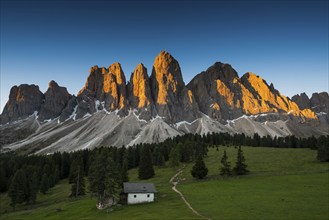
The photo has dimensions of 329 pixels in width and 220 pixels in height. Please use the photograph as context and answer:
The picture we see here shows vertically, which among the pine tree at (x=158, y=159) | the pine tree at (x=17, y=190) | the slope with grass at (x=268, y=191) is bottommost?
the pine tree at (x=17, y=190)

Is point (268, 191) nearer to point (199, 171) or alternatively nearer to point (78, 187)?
point (199, 171)

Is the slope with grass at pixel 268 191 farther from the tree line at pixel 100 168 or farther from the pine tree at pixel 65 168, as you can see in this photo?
the pine tree at pixel 65 168

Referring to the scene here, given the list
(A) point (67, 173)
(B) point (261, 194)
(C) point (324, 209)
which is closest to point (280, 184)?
(B) point (261, 194)

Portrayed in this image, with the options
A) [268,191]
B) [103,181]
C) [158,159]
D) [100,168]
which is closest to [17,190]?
[100,168]

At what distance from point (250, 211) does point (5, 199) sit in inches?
3757

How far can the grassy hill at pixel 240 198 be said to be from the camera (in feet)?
151

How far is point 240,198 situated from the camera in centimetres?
5872

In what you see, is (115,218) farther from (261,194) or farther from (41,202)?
(41,202)

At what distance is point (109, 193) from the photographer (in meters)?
64.8

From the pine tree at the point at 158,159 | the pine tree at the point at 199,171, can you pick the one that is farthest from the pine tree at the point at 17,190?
the pine tree at the point at 158,159

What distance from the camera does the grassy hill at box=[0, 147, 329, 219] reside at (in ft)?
151

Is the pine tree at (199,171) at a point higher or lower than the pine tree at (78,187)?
higher

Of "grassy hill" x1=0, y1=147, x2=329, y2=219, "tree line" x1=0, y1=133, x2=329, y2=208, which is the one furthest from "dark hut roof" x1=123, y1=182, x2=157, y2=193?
"grassy hill" x1=0, y1=147, x2=329, y2=219

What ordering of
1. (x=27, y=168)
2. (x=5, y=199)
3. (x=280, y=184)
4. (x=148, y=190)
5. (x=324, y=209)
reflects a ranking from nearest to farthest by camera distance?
1. (x=324, y=209)
2. (x=148, y=190)
3. (x=280, y=184)
4. (x=5, y=199)
5. (x=27, y=168)
